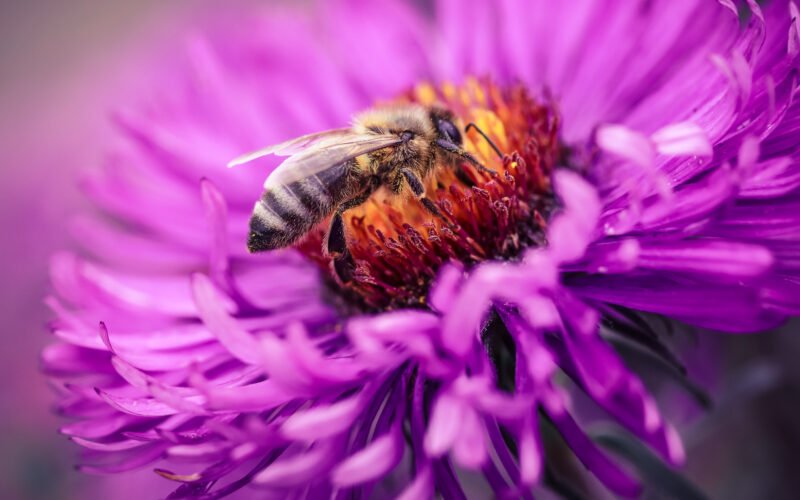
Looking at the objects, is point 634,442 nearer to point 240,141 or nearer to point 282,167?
point 282,167

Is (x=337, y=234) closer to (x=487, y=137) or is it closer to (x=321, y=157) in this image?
(x=321, y=157)

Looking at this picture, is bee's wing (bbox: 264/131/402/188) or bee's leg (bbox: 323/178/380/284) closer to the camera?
bee's wing (bbox: 264/131/402/188)

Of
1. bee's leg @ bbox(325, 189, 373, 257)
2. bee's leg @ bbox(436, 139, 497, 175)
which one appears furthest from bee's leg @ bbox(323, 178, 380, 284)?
bee's leg @ bbox(436, 139, 497, 175)

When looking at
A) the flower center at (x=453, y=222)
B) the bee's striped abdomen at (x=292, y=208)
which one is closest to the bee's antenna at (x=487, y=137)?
the flower center at (x=453, y=222)

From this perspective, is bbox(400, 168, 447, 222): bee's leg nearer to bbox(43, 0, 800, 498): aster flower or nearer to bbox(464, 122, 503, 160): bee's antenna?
bbox(43, 0, 800, 498): aster flower

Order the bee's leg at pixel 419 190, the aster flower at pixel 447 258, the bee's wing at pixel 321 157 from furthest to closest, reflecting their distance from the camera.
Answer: the bee's leg at pixel 419 190
the bee's wing at pixel 321 157
the aster flower at pixel 447 258

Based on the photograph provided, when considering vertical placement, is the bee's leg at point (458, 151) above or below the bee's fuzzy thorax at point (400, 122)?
below

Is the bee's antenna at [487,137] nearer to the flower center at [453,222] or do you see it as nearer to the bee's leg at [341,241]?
the flower center at [453,222]

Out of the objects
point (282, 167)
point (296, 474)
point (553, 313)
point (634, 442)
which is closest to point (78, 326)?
point (282, 167)
